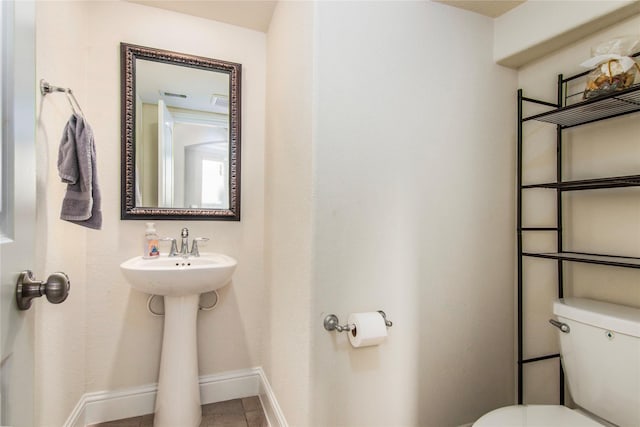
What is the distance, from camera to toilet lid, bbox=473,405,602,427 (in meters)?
1.06

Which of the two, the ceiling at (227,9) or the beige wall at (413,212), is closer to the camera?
the beige wall at (413,212)

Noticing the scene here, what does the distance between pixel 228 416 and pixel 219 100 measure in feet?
5.81

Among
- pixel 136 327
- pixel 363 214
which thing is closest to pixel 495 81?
pixel 363 214

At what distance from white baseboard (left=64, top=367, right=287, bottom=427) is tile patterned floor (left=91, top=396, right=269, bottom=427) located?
0.03m

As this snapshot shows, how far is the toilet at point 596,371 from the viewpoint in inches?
39.9

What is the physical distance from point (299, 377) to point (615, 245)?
1.37 metres

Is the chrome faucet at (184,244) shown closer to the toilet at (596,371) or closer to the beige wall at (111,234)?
the beige wall at (111,234)

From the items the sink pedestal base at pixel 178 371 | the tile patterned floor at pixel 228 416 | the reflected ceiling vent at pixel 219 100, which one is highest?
the reflected ceiling vent at pixel 219 100

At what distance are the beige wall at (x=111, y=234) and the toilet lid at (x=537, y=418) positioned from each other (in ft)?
3.99

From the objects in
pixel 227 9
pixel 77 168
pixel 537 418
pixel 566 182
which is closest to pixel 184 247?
pixel 77 168

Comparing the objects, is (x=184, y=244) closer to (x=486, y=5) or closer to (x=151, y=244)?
(x=151, y=244)

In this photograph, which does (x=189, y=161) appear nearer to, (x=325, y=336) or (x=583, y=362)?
(x=325, y=336)

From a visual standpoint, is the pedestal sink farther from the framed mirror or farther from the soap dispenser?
the framed mirror

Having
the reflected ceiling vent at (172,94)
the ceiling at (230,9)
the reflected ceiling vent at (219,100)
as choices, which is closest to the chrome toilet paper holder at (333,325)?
the reflected ceiling vent at (219,100)
